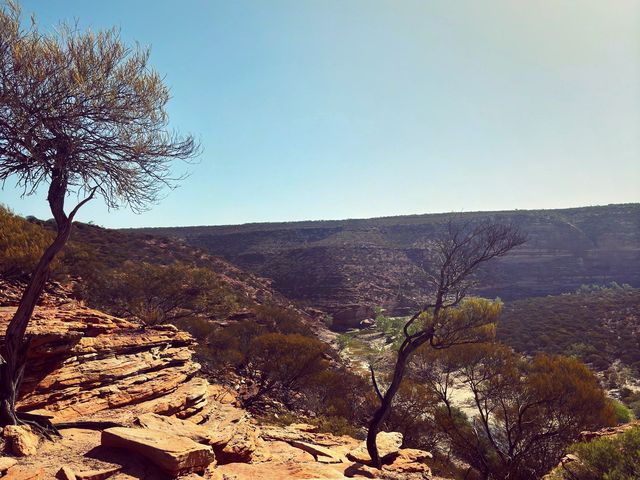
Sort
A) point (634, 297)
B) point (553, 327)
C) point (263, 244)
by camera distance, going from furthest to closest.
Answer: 1. point (263, 244)
2. point (634, 297)
3. point (553, 327)

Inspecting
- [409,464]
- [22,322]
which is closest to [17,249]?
[22,322]

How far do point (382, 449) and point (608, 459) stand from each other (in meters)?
4.86

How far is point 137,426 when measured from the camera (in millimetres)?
6031

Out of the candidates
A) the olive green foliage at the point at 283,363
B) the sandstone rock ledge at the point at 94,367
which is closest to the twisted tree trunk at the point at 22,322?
the sandstone rock ledge at the point at 94,367

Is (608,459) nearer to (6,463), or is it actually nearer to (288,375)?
(6,463)

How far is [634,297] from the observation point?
126 ft

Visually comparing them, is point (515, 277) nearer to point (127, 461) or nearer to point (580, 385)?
point (580, 385)

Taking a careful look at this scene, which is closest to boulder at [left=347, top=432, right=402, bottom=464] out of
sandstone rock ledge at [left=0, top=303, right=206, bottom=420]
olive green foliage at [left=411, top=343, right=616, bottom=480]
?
olive green foliage at [left=411, top=343, right=616, bottom=480]

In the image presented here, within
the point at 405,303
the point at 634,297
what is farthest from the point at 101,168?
the point at 405,303

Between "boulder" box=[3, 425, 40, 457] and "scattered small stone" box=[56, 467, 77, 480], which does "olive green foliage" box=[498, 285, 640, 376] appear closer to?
"scattered small stone" box=[56, 467, 77, 480]

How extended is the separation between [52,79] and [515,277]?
70.0m

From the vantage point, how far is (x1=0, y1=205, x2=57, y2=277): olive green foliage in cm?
1332

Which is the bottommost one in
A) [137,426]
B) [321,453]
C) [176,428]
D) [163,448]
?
[321,453]

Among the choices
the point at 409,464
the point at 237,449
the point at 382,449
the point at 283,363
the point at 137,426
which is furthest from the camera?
the point at 283,363
